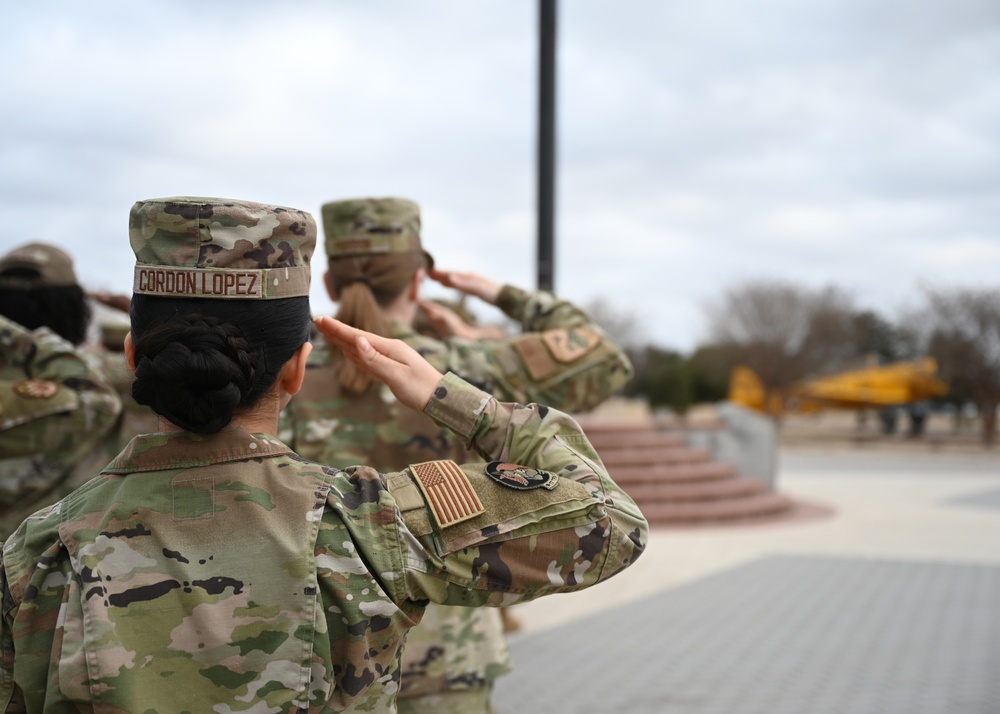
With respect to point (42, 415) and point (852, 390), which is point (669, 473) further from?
point (852, 390)

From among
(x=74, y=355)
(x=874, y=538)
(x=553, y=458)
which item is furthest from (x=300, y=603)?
(x=874, y=538)

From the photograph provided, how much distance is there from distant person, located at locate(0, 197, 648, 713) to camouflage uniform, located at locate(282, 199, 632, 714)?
1.05 meters

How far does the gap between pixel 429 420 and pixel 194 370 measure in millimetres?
1376

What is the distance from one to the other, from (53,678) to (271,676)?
295 millimetres

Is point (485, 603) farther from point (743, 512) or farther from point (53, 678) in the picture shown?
point (743, 512)

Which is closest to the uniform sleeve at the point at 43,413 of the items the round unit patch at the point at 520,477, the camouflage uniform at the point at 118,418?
the camouflage uniform at the point at 118,418

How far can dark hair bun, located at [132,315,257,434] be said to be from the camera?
1.43 m

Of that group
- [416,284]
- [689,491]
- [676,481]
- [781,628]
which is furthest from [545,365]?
[676,481]

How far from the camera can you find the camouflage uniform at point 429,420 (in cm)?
A: 271

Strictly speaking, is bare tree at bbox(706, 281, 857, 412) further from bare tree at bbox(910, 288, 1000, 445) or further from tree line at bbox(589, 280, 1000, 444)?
bare tree at bbox(910, 288, 1000, 445)

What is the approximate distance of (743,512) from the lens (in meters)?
13.9

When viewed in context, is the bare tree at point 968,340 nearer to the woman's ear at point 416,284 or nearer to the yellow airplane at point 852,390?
the yellow airplane at point 852,390

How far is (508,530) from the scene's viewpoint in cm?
159

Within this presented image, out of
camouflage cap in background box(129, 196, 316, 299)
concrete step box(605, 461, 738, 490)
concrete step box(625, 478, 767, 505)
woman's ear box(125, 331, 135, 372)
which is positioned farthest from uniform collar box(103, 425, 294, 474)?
concrete step box(605, 461, 738, 490)
